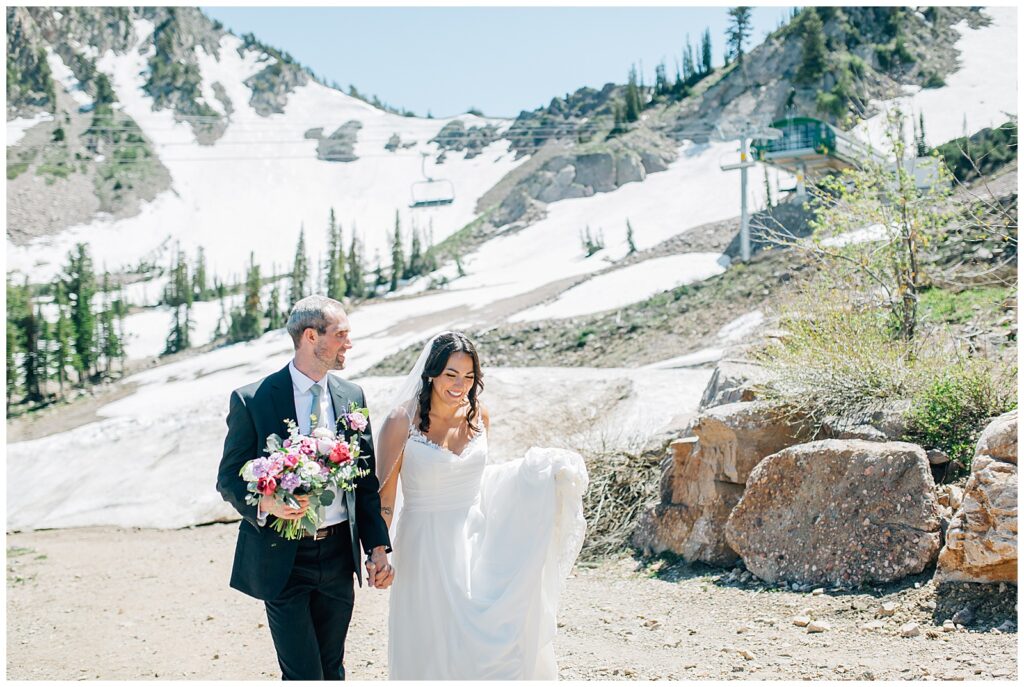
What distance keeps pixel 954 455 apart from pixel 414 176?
4223 inches

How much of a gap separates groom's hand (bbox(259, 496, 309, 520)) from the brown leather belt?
26 centimetres

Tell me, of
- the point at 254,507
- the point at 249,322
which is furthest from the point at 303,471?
the point at 249,322

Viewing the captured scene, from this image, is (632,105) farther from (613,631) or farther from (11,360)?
(613,631)

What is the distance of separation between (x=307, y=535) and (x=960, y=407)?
571cm

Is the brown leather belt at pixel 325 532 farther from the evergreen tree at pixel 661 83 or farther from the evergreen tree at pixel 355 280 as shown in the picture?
the evergreen tree at pixel 661 83

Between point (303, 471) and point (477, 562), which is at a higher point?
point (303, 471)

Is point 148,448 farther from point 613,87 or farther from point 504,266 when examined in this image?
point 613,87

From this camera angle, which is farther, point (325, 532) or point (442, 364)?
point (442, 364)

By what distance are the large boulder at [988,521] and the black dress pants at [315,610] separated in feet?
12.7

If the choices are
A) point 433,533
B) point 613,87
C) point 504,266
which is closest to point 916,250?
point 433,533

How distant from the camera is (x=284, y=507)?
12.3 feet

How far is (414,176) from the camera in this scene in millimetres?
111500

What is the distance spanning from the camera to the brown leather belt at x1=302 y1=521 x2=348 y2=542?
159 inches

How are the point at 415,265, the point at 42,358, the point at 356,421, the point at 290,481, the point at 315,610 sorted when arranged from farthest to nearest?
the point at 415,265 < the point at 42,358 < the point at 315,610 < the point at 356,421 < the point at 290,481
